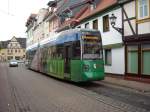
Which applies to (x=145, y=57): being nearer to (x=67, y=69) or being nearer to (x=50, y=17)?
(x=67, y=69)

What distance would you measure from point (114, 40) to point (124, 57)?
236 cm

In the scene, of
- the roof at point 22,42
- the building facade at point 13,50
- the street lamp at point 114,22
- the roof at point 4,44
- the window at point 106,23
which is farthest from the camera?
the roof at point 22,42

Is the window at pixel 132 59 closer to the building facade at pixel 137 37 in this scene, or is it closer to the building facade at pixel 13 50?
the building facade at pixel 137 37

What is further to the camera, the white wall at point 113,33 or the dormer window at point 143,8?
the white wall at point 113,33

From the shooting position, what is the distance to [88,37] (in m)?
19.2

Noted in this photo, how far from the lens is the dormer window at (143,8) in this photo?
2049 cm

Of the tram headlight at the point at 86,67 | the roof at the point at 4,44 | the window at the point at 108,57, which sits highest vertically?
the roof at the point at 4,44

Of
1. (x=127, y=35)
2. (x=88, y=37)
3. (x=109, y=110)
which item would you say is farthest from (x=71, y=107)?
(x=127, y=35)

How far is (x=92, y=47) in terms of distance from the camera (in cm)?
1914

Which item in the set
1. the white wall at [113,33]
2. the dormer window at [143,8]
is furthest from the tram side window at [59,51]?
the dormer window at [143,8]

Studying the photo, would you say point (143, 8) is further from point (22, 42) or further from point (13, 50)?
point (22, 42)

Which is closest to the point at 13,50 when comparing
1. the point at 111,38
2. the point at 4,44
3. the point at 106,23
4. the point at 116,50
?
the point at 4,44

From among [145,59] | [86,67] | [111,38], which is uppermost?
[111,38]

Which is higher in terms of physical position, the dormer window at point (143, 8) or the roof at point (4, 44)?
the roof at point (4, 44)
